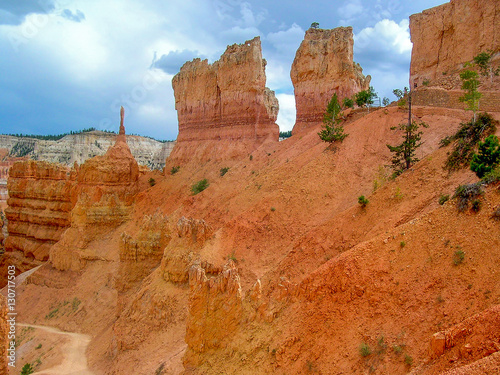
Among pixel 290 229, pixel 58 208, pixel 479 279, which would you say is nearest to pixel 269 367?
pixel 479 279

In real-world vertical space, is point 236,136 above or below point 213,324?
above

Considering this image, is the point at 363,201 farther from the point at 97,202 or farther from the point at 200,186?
the point at 97,202

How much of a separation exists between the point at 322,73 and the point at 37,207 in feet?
100

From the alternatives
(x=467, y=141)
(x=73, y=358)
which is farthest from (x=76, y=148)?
(x=467, y=141)

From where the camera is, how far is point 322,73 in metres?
34.0

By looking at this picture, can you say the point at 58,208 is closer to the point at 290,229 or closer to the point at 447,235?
the point at 290,229

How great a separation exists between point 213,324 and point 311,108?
25.5m

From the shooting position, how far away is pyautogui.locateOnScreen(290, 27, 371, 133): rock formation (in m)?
32.8

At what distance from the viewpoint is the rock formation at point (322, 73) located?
108 ft

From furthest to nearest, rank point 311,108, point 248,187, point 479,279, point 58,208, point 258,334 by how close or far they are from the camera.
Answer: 1. point 58,208
2. point 311,108
3. point 248,187
4. point 258,334
5. point 479,279

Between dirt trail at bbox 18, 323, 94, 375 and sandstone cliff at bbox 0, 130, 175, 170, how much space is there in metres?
74.3

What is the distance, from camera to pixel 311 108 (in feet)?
114

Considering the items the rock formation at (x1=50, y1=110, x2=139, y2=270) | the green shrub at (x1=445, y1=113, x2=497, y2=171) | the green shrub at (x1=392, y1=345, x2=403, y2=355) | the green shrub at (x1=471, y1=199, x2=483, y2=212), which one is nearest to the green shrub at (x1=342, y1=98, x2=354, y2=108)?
the green shrub at (x1=445, y1=113, x2=497, y2=171)

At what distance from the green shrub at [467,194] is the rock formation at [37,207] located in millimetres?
34008
